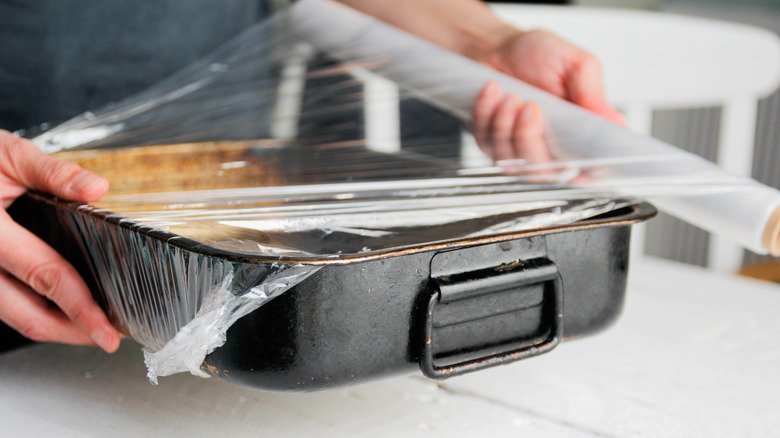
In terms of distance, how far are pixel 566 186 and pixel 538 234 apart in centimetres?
9

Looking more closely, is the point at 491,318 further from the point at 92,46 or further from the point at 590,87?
the point at 92,46

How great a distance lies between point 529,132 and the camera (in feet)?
1.78

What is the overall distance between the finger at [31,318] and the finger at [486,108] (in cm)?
36

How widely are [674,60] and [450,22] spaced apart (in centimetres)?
64

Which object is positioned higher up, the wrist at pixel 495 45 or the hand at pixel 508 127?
the wrist at pixel 495 45

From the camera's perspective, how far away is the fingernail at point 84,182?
41 cm

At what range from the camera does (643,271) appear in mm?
820

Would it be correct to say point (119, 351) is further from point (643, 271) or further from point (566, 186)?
→ point (643, 271)

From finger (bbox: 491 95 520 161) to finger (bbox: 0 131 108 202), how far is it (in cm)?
30

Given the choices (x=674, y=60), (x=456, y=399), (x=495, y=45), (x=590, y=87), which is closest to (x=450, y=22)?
(x=495, y=45)

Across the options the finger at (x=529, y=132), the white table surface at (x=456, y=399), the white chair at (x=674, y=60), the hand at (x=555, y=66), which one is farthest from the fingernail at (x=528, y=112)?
the white chair at (x=674, y=60)

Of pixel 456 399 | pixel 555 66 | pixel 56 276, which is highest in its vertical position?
pixel 555 66

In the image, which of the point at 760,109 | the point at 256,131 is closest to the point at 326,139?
the point at 256,131

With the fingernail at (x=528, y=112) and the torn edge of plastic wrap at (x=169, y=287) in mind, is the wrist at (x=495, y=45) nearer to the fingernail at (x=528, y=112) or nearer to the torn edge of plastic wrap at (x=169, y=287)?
the fingernail at (x=528, y=112)
